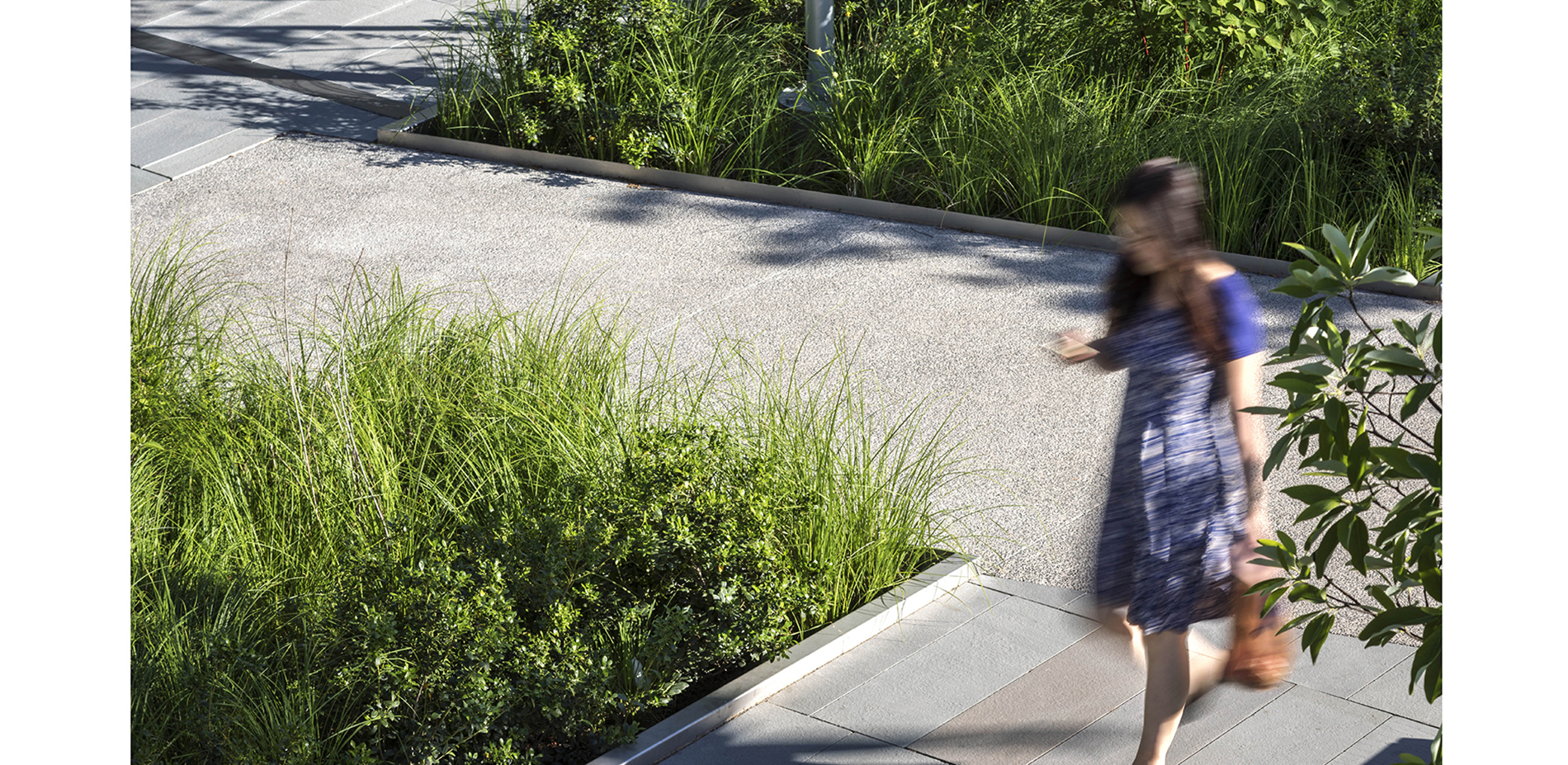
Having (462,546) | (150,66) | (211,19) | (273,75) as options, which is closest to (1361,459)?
(462,546)

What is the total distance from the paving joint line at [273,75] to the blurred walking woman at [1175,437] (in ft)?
26.5

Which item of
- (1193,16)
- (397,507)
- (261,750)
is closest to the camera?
(261,750)

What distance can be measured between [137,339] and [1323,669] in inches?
191

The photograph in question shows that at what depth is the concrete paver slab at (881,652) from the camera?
436 cm

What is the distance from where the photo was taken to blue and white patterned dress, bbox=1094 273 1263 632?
11.5 ft

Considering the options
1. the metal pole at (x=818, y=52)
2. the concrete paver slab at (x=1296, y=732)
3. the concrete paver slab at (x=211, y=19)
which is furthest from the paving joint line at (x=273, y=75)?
the concrete paver slab at (x=1296, y=732)

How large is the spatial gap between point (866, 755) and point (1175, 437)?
1.33m

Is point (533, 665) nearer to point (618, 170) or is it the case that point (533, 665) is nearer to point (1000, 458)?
point (1000, 458)

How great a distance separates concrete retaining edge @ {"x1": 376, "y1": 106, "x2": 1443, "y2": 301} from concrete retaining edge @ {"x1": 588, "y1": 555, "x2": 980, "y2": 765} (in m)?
3.24

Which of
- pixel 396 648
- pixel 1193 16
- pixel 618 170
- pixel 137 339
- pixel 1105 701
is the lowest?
pixel 1105 701

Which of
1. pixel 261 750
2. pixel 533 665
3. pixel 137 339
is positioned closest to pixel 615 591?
pixel 533 665

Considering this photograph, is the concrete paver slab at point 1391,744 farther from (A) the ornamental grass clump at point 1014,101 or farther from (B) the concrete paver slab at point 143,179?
(B) the concrete paver slab at point 143,179
